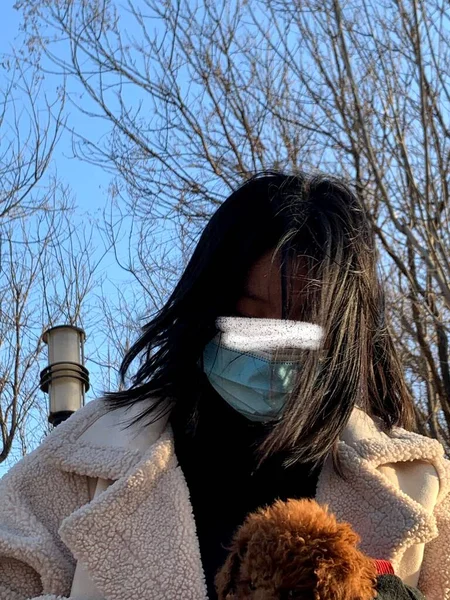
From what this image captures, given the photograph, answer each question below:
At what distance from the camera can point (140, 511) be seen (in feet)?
5.84

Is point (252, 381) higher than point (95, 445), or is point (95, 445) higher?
point (252, 381)

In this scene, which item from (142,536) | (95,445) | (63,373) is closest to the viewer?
(142,536)

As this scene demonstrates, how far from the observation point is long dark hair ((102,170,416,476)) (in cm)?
188

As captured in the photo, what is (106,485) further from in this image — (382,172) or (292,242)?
(382,172)

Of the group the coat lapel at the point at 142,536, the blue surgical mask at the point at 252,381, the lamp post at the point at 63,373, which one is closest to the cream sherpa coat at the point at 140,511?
the coat lapel at the point at 142,536

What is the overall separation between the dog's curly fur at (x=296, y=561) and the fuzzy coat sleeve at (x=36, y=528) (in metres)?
0.49

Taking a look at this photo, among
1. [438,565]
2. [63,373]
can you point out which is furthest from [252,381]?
[63,373]

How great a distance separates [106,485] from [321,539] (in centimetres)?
66

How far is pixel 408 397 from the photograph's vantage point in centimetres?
208

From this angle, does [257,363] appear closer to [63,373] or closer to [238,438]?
[238,438]

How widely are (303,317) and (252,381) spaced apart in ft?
0.59

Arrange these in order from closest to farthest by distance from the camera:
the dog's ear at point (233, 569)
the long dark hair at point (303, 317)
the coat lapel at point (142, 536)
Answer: the dog's ear at point (233, 569), the coat lapel at point (142, 536), the long dark hair at point (303, 317)

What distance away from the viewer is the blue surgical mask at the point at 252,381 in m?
1.91

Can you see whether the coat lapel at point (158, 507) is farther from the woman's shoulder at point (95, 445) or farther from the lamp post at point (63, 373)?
the lamp post at point (63, 373)
